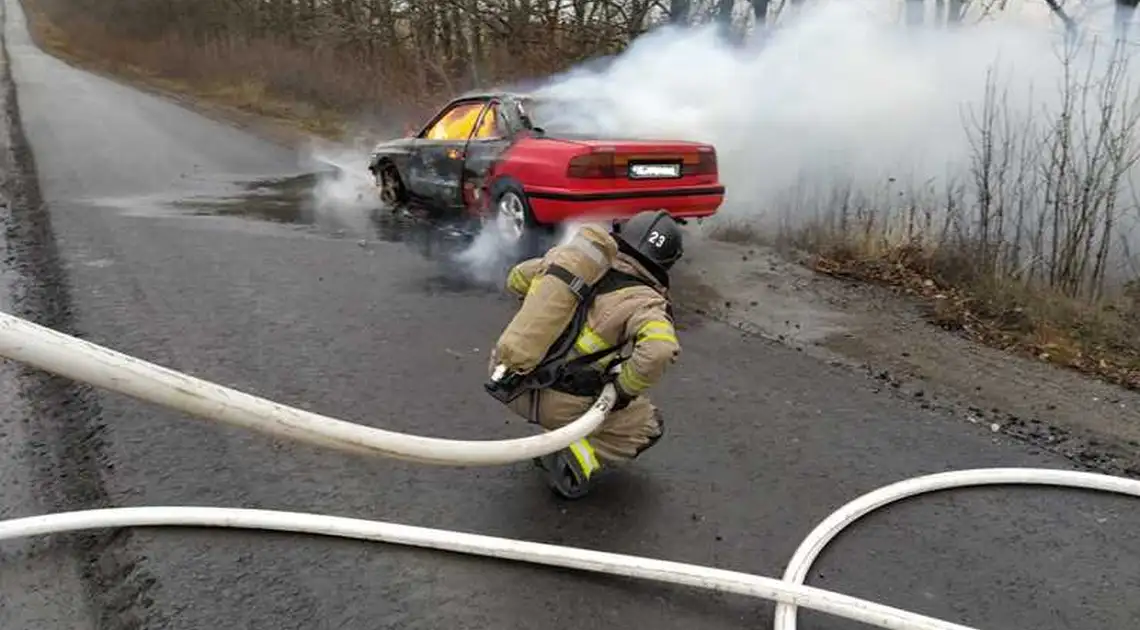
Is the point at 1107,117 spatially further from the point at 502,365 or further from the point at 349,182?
the point at 349,182

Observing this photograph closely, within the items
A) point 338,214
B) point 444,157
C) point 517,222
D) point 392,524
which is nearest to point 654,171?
point 517,222

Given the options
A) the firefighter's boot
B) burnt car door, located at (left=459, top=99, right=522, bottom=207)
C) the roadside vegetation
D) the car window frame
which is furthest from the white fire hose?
the car window frame

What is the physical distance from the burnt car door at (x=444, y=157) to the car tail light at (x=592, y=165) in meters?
1.69

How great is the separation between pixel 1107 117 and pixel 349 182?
8.92m

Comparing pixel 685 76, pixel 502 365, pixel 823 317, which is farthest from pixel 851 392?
pixel 685 76

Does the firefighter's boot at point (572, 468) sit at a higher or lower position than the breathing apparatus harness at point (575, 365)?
lower

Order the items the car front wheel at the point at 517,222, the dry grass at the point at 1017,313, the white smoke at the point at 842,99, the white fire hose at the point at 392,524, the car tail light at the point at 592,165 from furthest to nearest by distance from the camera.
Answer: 1. the white smoke at the point at 842,99
2. the car front wheel at the point at 517,222
3. the car tail light at the point at 592,165
4. the dry grass at the point at 1017,313
5. the white fire hose at the point at 392,524

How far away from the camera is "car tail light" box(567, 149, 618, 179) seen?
7215 mm

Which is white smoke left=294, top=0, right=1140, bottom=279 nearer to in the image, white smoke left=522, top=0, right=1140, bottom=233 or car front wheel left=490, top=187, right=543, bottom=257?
white smoke left=522, top=0, right=1140, bottom=233

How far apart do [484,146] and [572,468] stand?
5.19 metres

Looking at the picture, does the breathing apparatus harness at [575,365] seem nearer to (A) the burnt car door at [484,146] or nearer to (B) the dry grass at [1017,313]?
(B) the dry grass at [1017,313]

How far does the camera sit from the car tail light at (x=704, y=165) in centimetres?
771

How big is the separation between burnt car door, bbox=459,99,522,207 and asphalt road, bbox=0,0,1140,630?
Answer: 6.44ft

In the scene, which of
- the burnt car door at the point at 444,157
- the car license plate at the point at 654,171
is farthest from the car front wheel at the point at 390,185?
Answer: the car license plate at the point at 654,171
